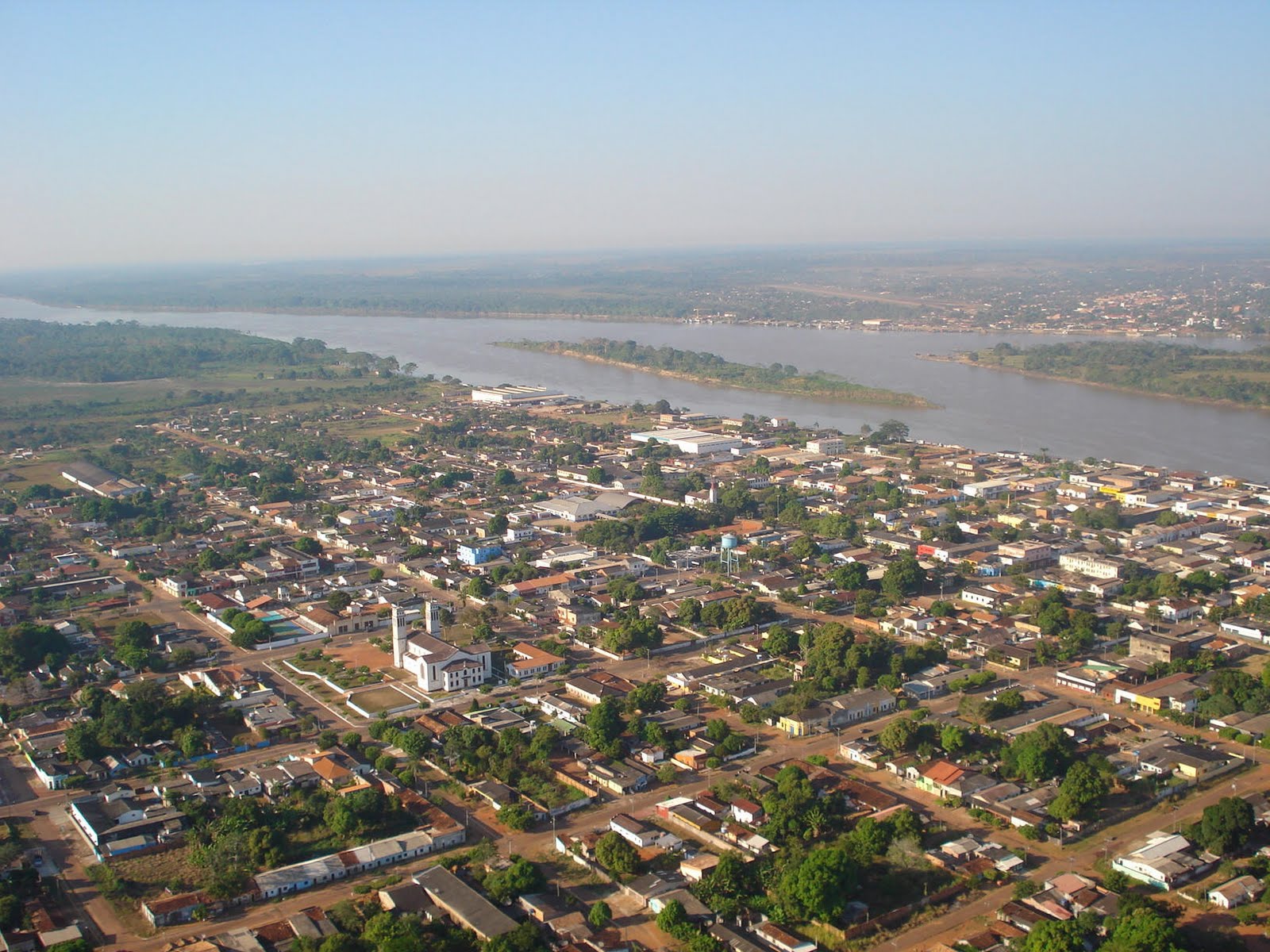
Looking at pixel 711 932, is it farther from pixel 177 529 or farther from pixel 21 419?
pixel 21 419

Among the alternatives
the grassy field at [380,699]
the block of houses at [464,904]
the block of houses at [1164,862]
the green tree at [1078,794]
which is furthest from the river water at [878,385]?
the block of houses at [464,904]

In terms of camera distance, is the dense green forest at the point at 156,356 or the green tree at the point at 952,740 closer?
the green tree at the point at 952,740

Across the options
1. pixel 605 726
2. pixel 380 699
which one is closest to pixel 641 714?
pixel 605 726

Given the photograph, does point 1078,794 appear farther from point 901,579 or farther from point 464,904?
point 901,579

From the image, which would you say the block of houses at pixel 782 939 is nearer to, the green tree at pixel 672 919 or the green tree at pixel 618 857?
the green tree at pixel 672 919

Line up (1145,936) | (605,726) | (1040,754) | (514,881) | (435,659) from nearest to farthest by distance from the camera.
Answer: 1. (1145,936)
2. (514,881)
3. (1040,754)
4. (605,726)
5. (435,659)

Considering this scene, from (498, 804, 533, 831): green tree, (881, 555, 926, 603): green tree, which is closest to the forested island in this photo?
(881, 555, 926, 603): green tree
